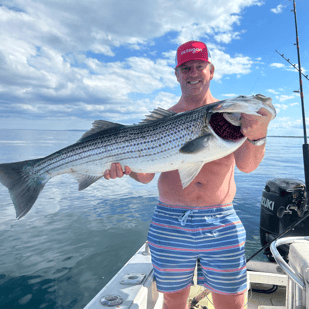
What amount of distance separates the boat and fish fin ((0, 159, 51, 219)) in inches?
57.2

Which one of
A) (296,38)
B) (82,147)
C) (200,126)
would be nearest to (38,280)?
(82,147)

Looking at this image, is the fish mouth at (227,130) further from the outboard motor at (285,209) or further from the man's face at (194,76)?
the outboard motor at (285,209)

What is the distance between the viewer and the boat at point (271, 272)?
91.2 inches

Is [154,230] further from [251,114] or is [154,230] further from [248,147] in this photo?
[251,114]

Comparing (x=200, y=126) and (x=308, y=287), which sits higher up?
(x=200, y=126)

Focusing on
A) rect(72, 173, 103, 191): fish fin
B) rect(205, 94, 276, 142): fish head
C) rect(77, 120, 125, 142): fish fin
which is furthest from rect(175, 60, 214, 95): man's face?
rect(72, 173, 103, 191): fish fin

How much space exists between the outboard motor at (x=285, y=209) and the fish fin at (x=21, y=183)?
4190 mm

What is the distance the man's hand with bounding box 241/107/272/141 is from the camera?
2061mm

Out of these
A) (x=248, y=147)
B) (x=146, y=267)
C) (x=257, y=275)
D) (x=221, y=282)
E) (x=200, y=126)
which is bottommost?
(x=257, y=275)

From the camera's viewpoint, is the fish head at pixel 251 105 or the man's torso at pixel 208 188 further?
the man's torso at pixel 208 188

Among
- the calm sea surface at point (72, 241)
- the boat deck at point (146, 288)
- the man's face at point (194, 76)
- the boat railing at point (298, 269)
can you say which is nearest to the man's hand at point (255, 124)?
the man's face at point (194, 76)

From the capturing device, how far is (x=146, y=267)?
11.6 feet

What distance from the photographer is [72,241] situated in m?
6.41

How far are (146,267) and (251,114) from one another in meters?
2.74
